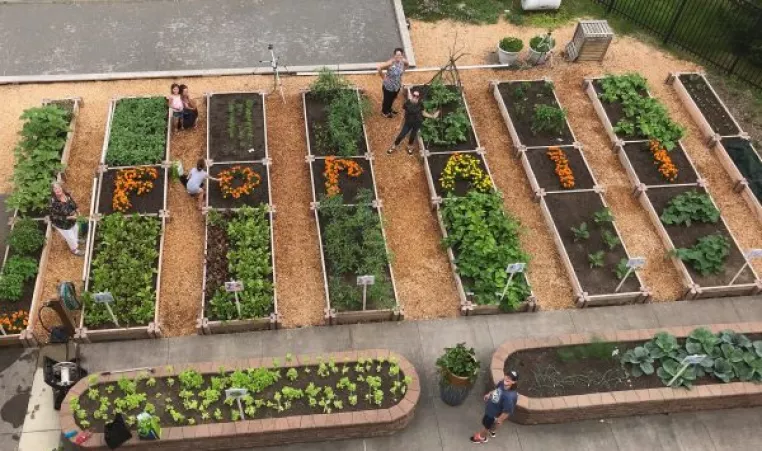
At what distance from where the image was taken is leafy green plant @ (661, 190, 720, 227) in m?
12.8

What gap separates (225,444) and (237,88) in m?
8.37

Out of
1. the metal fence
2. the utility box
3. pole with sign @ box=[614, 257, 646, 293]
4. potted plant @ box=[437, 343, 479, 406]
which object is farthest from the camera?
the metal fence

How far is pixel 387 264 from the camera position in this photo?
11.9 m

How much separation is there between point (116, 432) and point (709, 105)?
14.3 meters

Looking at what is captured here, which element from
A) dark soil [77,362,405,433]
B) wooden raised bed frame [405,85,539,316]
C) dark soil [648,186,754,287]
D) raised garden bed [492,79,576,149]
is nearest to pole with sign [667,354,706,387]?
dark soil [648,186,754,287]

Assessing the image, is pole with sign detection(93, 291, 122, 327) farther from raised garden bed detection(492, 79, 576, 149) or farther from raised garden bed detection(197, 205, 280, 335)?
raised garden bed detection(492, 79, 576, 149)

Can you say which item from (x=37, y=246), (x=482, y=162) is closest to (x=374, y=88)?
(x=482, y=162)

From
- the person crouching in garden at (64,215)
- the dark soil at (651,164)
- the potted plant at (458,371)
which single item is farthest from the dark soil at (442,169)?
the person crouching in garden at (64,215)

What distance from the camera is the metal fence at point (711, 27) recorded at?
16297 mm

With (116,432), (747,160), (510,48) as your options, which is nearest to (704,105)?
(747,160)

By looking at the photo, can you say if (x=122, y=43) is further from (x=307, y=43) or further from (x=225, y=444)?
(x=225, y=444)

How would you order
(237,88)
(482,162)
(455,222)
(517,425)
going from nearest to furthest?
(517,425) → (455,222) → (482,162) → (237,88)

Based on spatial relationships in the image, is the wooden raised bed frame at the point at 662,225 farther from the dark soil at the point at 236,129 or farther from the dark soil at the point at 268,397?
the dark soil at the point at 236,129

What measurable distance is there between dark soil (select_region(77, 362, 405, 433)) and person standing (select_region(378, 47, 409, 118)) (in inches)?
250
